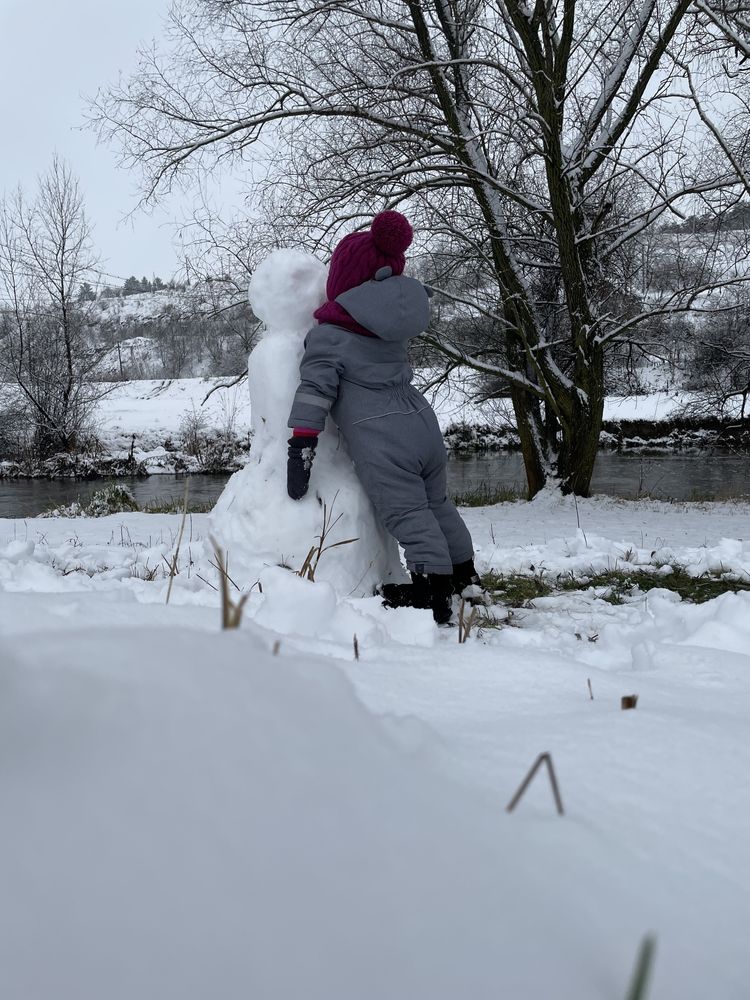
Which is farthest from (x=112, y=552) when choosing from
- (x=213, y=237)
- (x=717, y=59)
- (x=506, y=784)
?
(x=717, y=59)

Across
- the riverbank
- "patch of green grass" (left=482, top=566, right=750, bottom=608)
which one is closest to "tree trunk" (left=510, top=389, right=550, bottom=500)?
"patch of green grass" (left=482, top=566, right=750, bottom=608)

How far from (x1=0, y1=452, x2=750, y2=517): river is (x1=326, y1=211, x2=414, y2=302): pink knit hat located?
7538 mm

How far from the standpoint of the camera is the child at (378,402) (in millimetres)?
3176

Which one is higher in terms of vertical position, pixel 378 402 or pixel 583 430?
pixel 583 430

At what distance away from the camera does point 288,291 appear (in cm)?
343

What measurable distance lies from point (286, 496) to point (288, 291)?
39.4 inches

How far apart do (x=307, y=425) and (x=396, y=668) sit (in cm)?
197

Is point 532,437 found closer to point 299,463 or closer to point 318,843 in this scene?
point 299,463

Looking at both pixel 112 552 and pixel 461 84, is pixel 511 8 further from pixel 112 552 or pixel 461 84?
pixel 112 552

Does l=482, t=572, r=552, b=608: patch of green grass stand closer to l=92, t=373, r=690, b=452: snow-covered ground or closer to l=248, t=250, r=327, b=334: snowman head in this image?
l=248, t=250, r=327, b=334: snowman head

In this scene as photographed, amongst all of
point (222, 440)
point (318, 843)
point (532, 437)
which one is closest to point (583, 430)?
point (532, 437)

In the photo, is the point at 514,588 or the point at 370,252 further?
the point at 514,588

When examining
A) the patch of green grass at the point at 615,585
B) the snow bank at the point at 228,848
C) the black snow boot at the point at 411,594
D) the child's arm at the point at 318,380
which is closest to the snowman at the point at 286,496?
the black snow boot at the point at 411,594

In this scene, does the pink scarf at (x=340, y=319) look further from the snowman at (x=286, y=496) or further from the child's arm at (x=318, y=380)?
the snowman at (x=286, y=496)
